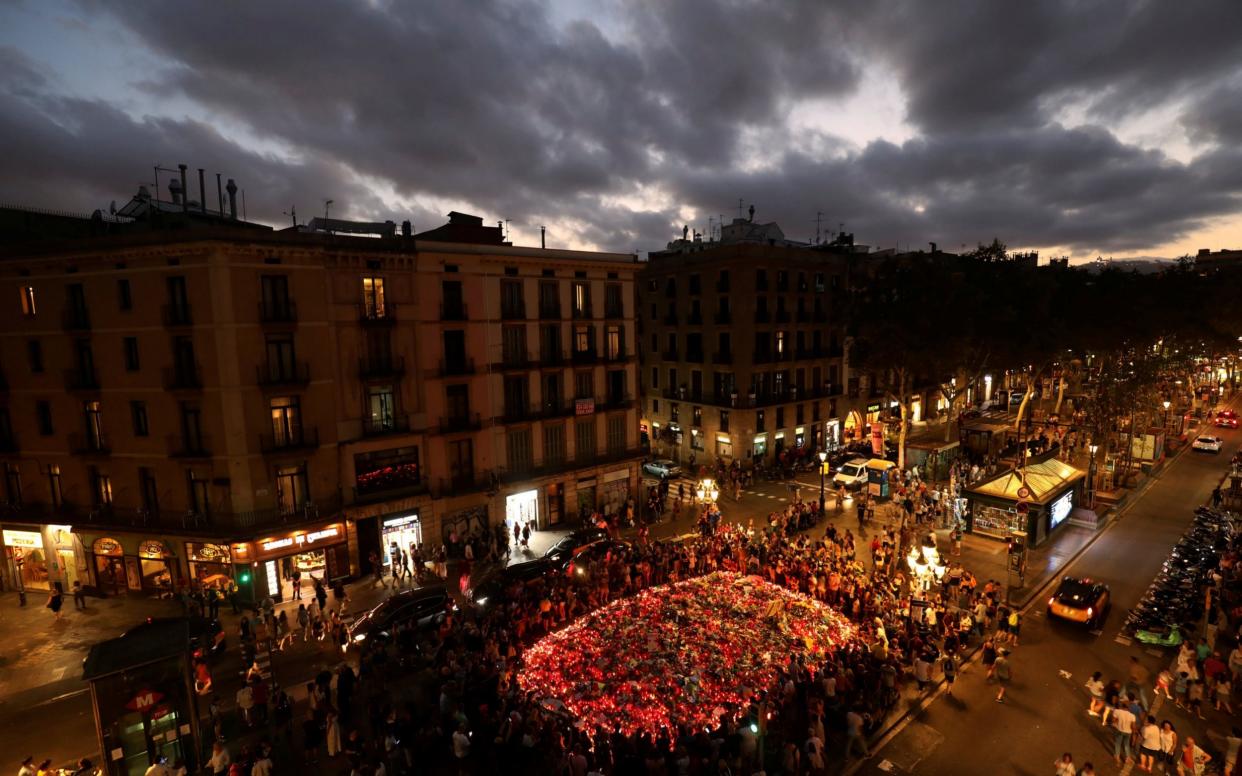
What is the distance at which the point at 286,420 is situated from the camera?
25.5 m

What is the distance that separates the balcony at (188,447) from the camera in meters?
24.2

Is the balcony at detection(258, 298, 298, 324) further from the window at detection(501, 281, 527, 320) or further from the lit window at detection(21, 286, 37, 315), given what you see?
the lit window at detection(21, 286, 37, 315)

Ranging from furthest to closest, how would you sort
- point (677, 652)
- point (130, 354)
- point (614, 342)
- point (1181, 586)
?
point (614, 342) → point (130, 354) → point (1181, 586) → point (677, 652)

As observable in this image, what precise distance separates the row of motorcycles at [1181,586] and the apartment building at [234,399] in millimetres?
27348

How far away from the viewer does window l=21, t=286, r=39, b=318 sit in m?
25.4

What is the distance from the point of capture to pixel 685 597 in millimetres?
22594

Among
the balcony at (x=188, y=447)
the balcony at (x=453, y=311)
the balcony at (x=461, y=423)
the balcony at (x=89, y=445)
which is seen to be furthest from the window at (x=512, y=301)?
the balcony at (x=89, y=445)

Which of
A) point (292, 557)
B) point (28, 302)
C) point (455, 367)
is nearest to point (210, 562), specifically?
point (292, 557)

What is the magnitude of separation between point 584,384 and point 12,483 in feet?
89.1

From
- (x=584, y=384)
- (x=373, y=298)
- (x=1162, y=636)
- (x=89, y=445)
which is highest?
(x=373, y=298)

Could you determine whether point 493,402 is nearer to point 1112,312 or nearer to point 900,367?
point 900,367

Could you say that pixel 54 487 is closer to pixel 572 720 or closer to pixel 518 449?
pixel 518 449

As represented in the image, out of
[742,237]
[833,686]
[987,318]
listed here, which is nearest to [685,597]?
[833,686]

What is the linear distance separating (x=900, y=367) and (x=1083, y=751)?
94.4 feet
